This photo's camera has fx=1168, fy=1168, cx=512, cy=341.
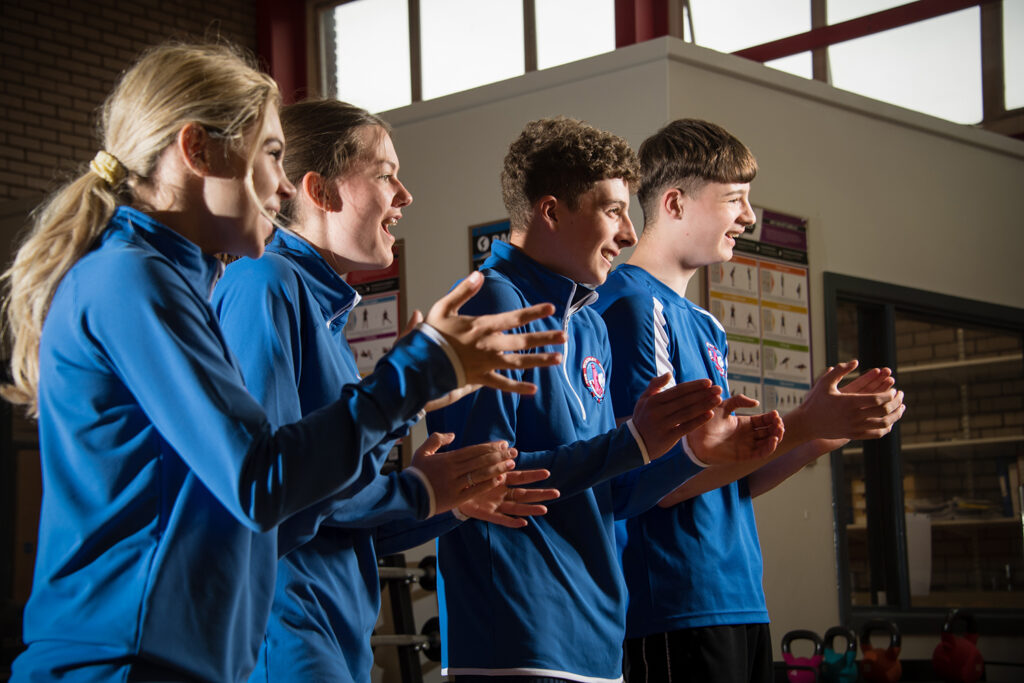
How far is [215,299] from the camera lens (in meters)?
1.55

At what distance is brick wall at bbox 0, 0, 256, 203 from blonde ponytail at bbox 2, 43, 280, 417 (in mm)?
6477

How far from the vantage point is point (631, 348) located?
2307 millimetres

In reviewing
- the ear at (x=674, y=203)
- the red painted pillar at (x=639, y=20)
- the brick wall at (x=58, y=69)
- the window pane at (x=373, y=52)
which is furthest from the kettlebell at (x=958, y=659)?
the brick wall at (x=58, y=69)

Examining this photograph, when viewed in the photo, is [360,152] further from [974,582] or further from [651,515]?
[974,582]

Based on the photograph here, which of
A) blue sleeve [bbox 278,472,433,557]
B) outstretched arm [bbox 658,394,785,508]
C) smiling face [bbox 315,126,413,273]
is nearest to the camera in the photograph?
blue sleeve [bbox 278,472,433,557]

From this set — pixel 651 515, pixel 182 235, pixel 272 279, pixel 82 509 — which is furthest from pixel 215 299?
pixel 651 515

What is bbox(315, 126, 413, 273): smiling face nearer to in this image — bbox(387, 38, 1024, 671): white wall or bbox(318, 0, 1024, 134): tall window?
bbox(387, 38, 1024, 671): white wall

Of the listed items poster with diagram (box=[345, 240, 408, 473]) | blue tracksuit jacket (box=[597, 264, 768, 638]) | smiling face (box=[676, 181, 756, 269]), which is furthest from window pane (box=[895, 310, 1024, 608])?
blue tracksuit jacket (box=[597, 264, 768, 638])

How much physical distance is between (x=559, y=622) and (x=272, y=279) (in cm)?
71

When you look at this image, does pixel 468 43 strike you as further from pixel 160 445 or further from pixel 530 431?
pixel 160 445

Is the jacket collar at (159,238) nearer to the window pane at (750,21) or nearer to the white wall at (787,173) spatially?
the white wall at (787,173)

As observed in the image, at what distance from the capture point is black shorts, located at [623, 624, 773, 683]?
7.13 feet

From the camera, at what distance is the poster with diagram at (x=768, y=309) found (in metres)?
4.31

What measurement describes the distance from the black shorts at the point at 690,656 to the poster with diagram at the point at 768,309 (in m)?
2.10
